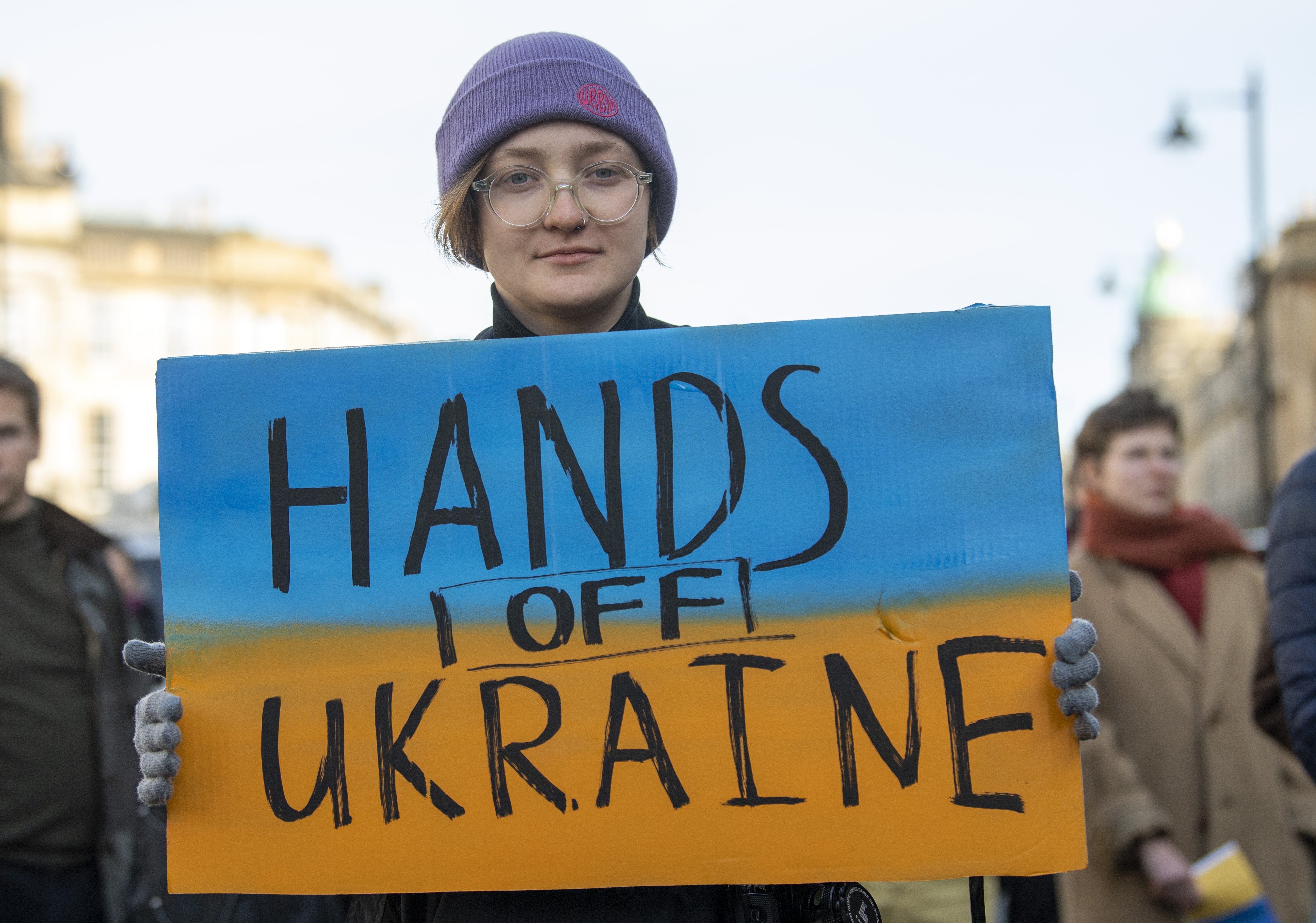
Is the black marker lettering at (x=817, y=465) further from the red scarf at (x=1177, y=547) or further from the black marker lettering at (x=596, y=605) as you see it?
the red scarf at (x=1177, y=547)

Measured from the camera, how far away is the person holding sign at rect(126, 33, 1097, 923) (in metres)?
1.73

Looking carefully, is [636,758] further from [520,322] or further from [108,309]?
[108,309]

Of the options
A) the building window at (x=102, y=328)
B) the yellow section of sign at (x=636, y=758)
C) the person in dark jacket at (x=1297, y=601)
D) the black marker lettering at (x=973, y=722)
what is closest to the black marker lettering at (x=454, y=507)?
the yellow section of sign at (x=636, y=758)

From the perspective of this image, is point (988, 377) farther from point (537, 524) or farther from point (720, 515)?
point (537, 524)

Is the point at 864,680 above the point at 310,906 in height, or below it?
above

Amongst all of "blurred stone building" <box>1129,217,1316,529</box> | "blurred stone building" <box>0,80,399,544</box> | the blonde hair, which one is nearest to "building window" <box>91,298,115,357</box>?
"blurred stone building" <box>0,80,399,544</box>

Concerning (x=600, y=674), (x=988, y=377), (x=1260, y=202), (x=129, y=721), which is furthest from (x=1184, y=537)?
(x=1260, y=202)

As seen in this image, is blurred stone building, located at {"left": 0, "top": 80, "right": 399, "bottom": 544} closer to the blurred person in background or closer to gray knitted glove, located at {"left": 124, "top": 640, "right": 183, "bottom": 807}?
the blurred person in background

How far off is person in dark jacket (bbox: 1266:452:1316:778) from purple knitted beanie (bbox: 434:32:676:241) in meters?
1.51

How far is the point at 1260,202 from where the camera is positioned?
16.1 metres

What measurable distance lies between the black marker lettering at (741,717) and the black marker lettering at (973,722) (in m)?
0.22

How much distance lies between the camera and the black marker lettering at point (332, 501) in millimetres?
1769

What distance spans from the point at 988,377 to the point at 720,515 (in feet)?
1.41

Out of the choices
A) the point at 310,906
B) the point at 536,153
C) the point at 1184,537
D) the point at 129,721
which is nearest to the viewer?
the point at 536,153
